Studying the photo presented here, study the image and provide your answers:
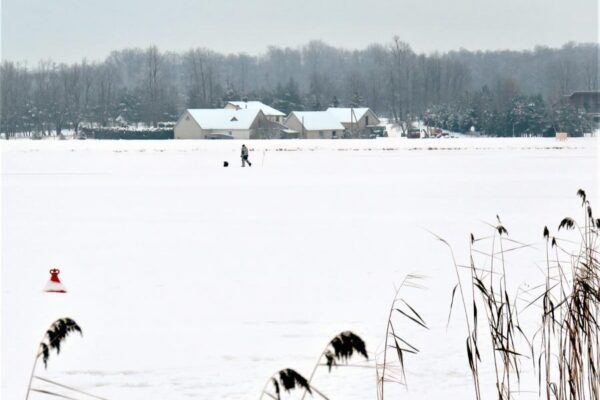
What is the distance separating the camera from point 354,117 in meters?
105

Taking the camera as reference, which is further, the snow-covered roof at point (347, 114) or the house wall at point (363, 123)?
the snow-covered roof at point (347, 114)

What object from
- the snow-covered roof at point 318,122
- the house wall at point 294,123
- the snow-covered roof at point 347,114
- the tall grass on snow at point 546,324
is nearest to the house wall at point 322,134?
the snow-covered roof at point 318,122

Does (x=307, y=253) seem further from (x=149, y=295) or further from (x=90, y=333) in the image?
(x=90, y=333)

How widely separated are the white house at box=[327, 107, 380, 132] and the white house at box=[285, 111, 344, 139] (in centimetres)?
334

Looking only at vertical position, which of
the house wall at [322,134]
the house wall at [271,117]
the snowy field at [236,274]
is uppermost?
→ the house wall at [271,117]

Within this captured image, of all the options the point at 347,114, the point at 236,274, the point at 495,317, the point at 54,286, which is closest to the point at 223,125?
the point at 347,114

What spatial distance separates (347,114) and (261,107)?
9.93 m

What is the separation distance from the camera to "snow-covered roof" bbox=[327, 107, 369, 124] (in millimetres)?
105438

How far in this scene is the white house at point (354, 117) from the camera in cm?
10369

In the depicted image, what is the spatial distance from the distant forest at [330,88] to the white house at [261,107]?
5.20 metres

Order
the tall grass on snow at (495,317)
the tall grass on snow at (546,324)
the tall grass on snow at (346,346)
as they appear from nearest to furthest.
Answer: the tall grass on snow at (346,346)
the tall grass on snow at (546,324)
the tall grass on snow at (495,317)

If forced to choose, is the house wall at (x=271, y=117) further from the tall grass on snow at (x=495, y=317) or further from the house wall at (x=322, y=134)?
the tall grass on snow at (x=495, y=317)

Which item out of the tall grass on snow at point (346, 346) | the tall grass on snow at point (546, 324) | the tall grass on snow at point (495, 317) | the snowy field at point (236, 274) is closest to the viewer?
the tall grass on snow at point (346, 346)

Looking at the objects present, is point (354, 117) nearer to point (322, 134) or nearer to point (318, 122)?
point (318, 122)
